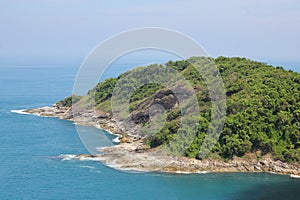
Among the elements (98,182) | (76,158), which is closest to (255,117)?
(98,182)

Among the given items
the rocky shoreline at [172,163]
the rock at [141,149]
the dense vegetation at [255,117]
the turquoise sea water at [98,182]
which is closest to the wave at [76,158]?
the rocky shoreline at [172,163]

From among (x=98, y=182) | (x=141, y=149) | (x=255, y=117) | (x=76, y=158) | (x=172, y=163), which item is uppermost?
(x=255, y=117)

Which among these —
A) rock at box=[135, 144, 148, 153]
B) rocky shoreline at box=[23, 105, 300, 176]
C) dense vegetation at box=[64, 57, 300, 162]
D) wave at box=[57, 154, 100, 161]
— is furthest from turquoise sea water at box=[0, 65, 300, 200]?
rock at box=[135, 144, 148, 153]

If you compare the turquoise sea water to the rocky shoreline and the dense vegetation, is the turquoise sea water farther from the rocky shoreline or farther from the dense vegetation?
the dense vegetation

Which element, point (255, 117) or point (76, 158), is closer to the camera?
point (76, 158)

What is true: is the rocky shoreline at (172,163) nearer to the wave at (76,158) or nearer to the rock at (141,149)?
the rock at (141,149)

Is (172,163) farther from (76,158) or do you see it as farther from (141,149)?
(76,158)

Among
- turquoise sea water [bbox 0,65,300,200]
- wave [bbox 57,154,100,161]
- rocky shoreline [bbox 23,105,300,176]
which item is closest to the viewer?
turquoise sea water [bbox 0,65,300,200]

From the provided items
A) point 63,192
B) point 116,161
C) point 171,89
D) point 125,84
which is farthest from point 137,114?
point 63,192
